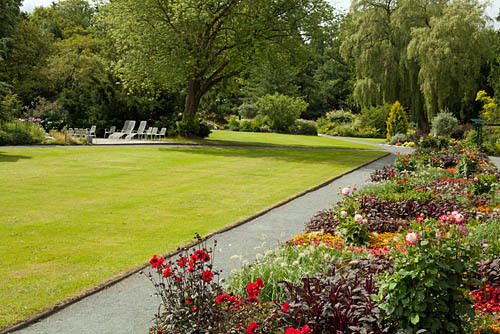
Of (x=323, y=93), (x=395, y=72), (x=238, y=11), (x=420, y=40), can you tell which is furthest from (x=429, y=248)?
(x=323, y=93)

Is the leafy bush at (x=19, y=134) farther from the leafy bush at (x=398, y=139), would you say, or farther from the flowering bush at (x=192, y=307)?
the leafy bush at (x=398, y=139)

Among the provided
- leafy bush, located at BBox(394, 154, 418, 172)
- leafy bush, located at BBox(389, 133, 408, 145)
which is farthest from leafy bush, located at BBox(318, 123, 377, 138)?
leafy bush, located at BBox(394, 154, 418, 172)

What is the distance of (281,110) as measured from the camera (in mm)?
36531

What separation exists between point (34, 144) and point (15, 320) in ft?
57.9

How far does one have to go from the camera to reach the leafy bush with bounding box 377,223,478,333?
297 cm

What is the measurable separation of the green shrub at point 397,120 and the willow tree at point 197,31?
28.1 ft

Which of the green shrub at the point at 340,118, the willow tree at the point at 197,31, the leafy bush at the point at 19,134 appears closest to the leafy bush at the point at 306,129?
the green shrub at the point at 340,118

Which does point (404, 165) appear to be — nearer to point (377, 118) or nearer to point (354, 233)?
point (354, 233)

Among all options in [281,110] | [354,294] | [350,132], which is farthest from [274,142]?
[354,294]

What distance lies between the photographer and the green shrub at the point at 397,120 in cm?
2905

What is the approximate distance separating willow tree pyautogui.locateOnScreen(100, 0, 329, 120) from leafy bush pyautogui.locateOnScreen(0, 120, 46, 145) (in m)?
5.33

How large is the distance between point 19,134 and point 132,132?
856 cm

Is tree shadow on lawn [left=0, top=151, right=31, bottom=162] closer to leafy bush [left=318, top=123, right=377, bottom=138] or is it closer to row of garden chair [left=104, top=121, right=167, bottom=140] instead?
row of garden chair [left=104, top=121, right=167, bottom=140]

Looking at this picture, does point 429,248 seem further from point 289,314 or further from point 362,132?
point 362,132
